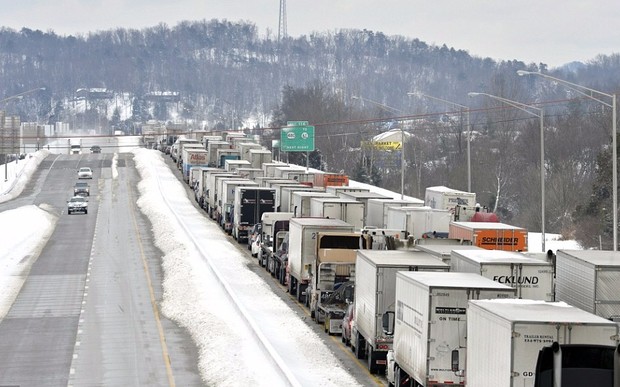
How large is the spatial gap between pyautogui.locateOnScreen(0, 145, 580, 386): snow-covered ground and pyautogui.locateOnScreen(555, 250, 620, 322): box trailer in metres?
5.16

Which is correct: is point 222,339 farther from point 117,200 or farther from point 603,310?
point 117,200

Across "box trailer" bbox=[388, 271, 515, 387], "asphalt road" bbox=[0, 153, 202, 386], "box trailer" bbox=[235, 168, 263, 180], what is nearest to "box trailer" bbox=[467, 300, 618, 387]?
"box trailer" bbox=[388, 271, 515, 387]

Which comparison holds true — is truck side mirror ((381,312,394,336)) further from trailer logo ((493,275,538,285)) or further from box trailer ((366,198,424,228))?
box trailer ((366,198,424,228))

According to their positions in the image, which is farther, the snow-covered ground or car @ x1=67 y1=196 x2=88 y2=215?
car @ x1=67 y1=196 x2=88 y2=215

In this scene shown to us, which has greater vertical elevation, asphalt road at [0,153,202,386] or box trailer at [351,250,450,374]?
box trailer at [351,250,450,374]

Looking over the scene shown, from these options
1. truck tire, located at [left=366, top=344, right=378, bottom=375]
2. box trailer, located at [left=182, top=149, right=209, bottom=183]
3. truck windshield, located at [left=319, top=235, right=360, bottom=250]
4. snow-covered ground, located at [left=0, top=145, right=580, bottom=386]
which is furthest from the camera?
box trailer, located at [left=182, top=149, right=209, bottom=183]

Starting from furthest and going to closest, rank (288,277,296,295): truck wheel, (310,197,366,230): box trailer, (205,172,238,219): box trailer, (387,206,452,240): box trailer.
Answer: (205,172,238,219): box trailer
(310,197,366,230): box trailer
(387,206,452,240): box trailer
(288,277,296,295): truck wheel

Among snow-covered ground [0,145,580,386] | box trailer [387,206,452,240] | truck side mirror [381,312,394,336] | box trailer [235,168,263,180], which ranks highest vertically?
box trailer [235,168,263,180]

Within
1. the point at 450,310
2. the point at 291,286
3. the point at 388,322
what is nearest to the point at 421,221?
the point at 291,286

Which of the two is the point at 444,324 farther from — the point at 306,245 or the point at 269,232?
the point at 269,232

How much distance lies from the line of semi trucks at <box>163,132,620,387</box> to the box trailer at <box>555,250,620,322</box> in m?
0.02

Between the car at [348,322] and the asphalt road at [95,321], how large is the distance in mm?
4023

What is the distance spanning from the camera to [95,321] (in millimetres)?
38188

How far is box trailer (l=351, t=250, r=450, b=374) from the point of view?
90.9 feet
